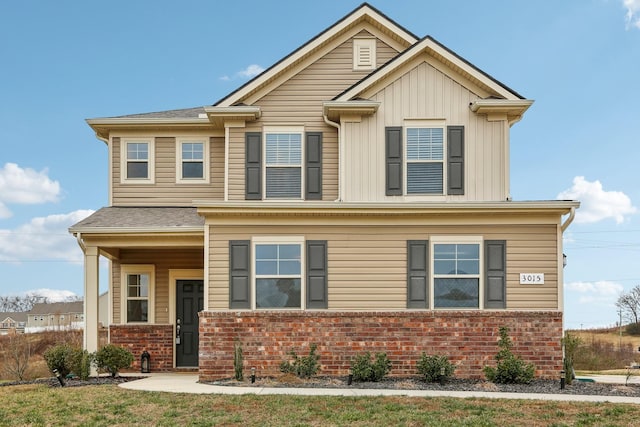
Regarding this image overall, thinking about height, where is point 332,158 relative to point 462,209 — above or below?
above

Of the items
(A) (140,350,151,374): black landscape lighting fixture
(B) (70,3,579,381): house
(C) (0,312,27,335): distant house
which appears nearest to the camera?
(B) (70,3,579,381): house

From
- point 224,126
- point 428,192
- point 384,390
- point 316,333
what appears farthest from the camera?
point 224,126

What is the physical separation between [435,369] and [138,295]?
7954 millimetres

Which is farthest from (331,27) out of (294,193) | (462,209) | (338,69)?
(462,209)

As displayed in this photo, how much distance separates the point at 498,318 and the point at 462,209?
2389 millimetres

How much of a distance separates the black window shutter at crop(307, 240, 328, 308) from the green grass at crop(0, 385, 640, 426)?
324 cm

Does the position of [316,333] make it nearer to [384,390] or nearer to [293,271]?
[293,271]

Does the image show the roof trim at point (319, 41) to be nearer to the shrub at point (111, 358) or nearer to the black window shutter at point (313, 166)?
the black window shutter at point (313, 166)

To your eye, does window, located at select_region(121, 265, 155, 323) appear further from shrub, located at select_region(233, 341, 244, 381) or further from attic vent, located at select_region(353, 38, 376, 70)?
attic vent, located at select_region(353, 38, 376, 70)

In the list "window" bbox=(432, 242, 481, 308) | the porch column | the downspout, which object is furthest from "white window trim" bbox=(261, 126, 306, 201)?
the porch column

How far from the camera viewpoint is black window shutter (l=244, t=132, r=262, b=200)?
15.3 metres

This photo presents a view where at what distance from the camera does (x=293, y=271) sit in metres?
13.5

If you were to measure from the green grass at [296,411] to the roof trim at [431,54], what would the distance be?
24.4ft

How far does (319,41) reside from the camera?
51.3 ft
